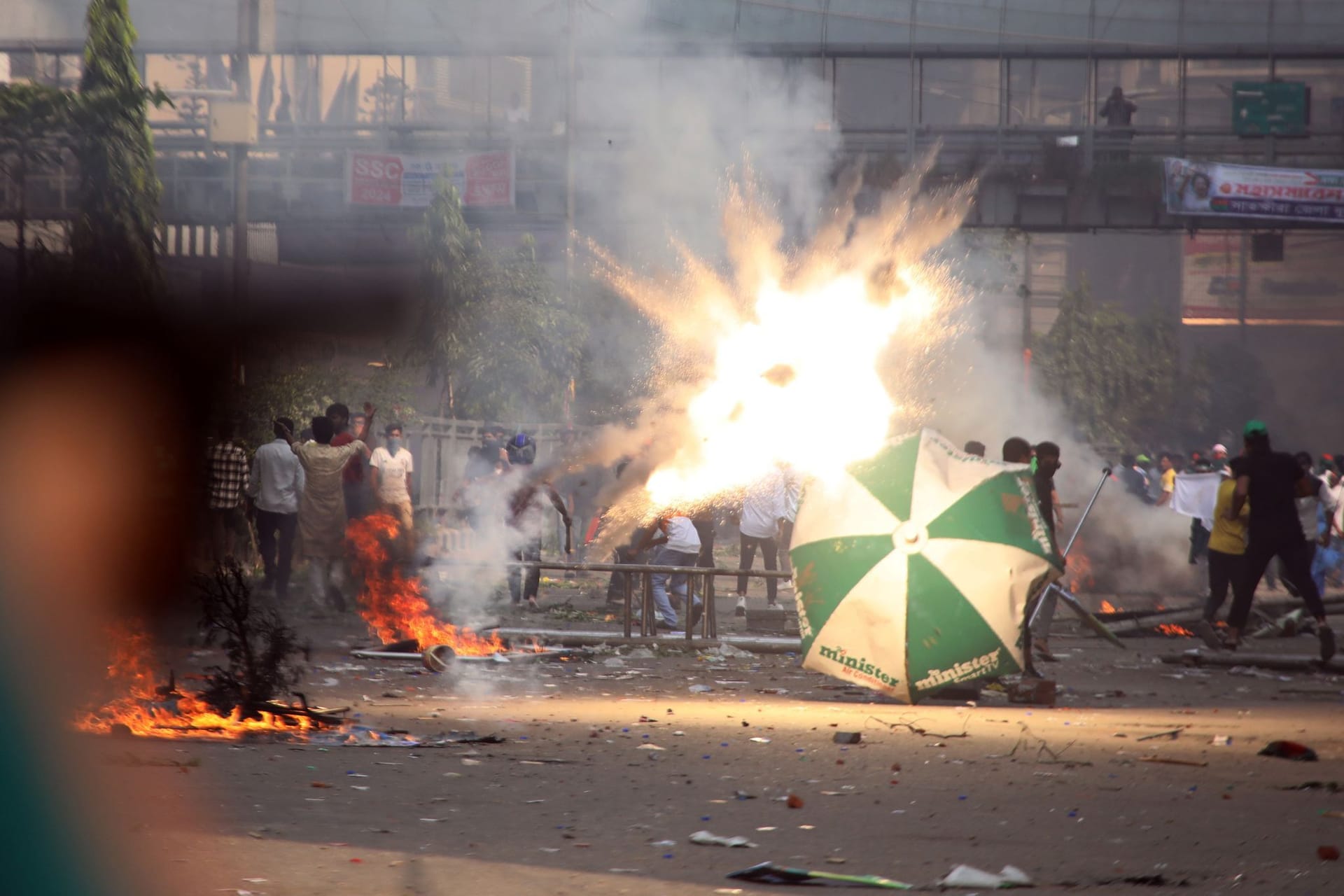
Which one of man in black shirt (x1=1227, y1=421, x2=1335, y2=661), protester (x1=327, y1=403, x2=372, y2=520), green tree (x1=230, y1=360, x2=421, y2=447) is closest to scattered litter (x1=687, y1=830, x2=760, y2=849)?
man in black shirt (x1=1227, y1=421, x2=1335, y2=661)

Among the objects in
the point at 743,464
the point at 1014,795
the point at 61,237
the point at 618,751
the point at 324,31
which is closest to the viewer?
the point at 1014,795

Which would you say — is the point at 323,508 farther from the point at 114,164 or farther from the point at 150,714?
the point at 114,164

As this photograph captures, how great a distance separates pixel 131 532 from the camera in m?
13.7

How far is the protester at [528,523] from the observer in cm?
1440

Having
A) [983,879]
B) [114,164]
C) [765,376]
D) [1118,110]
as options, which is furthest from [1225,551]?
[1118,110]

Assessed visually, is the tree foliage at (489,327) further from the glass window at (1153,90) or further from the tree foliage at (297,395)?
the glass window at (1153,90)

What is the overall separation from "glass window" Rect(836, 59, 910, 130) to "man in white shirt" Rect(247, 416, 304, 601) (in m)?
47.0

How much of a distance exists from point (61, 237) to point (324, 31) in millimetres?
18832

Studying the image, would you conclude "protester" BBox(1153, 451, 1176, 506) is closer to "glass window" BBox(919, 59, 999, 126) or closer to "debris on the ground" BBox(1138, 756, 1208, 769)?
"debris on the ground" BBox(1138, 756, 1208, 769)

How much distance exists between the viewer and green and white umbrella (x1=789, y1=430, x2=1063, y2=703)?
805 cm

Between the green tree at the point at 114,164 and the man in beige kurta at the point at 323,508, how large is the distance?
6080 mm

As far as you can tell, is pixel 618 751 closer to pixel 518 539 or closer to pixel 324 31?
pixel 518 539

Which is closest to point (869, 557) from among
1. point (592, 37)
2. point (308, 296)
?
point (592, 37)

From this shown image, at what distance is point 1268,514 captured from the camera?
1175cm
